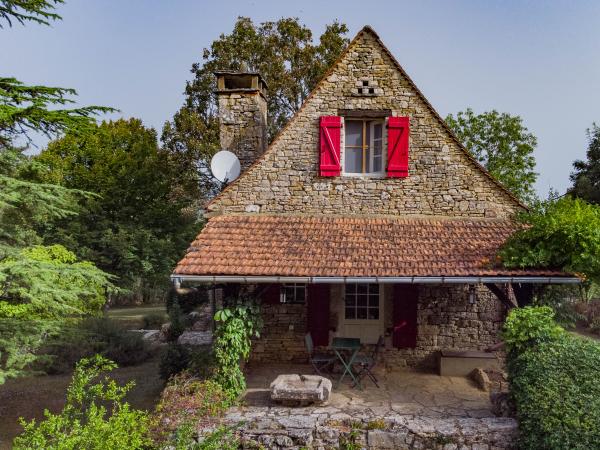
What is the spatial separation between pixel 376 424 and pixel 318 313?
10.8 ft

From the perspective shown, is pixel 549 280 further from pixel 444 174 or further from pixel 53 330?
pixel 53 330

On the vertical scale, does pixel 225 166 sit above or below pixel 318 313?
above

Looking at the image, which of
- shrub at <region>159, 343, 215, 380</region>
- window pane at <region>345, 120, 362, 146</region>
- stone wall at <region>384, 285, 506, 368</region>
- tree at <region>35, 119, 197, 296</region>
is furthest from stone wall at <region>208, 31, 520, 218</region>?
tree at <region>35, 119, 197, 296</region>

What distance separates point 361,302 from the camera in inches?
376

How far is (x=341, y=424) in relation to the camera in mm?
6441

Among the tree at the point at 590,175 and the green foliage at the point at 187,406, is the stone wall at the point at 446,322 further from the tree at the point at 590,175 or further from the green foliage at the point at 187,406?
the tree at the point at 590,175

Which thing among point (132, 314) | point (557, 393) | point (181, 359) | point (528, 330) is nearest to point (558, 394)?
point (557, 393)

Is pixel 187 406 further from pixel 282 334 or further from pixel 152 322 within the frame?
pixel 152 322

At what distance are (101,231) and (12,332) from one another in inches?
434

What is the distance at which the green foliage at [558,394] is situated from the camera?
5.26 metres

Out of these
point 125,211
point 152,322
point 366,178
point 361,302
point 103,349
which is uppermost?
point 366,178

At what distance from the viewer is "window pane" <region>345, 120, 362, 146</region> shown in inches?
380

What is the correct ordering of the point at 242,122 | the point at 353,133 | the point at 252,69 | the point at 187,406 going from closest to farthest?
1. the point at 187,406
2. the point at 353,133
3. the point at 242,122
4. the point at 252,69

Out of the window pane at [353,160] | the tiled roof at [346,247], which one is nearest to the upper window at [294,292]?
the tiled roof at [346,247]
